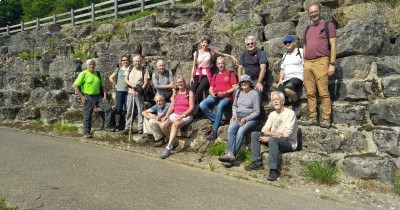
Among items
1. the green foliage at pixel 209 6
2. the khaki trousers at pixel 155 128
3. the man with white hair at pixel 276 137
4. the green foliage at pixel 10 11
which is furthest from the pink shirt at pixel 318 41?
the green foliage at pixel 10 11

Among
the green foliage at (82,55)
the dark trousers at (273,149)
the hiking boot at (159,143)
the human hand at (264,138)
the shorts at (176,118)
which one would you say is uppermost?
the green foliage at (82,55)

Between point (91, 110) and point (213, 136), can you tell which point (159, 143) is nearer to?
point (213, 136)

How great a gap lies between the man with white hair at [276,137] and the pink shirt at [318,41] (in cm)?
94

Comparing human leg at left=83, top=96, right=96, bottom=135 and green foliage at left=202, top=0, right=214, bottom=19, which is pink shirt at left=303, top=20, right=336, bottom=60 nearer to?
human leg at left=83, top=96, right=96, bottom=135

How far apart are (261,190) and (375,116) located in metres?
2.32

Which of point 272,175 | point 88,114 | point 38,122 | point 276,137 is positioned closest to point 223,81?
point 276,137

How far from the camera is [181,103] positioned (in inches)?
322

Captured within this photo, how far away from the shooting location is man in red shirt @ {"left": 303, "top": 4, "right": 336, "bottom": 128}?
665cm

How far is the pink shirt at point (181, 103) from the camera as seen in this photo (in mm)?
8148

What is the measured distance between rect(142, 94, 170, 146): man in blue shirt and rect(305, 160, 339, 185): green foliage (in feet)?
11.2

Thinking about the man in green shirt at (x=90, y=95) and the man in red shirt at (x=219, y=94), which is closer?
the man in red shirt at (x=219, y=94)

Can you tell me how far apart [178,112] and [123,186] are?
2.57m

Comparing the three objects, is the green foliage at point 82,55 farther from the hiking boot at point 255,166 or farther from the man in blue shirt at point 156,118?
the hiking boot at point 255,166

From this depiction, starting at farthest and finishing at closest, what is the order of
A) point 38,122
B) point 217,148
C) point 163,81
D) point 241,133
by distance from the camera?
1. point 38,122
2. point 163,81
3. point 217,148
4. point 241,133
